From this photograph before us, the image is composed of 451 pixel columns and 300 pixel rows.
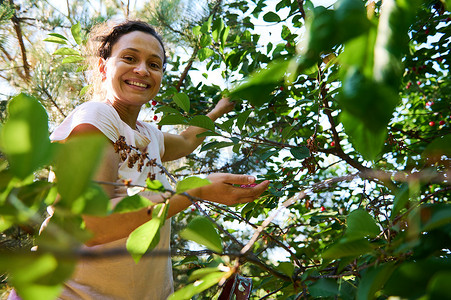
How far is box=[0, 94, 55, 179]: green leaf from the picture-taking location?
31 cm

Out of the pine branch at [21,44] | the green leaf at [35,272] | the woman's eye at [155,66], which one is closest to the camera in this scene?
the green leaf at [35,272]

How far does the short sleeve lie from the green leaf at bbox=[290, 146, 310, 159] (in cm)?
56

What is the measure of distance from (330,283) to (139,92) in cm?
109

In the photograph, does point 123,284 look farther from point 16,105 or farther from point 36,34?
point 36,34

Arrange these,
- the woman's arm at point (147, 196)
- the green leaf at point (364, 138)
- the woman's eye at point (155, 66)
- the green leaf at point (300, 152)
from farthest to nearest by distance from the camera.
→ the woman's eye at point (155, 66), the green leaf at point (300, 152), the woman's arm at point (147, 196), the green leaf at point (364, 138)

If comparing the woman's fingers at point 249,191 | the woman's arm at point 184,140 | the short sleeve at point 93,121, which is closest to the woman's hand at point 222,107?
the woman's arm at point 184,140

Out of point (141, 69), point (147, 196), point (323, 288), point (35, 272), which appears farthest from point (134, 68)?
point (35, 272)

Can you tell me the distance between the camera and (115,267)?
1255 millimetres

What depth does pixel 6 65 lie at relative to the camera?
3.48 metres

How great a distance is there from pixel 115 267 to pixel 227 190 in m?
0.50

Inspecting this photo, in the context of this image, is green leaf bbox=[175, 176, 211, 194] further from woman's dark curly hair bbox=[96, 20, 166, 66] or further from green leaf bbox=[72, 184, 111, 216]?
woman's dark curly hair bbox=[96, 20, 166, 66]

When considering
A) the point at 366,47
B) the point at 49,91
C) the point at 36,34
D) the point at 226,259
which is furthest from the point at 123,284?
the point at 36,34

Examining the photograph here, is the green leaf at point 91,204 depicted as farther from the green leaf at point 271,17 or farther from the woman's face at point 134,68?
the green leaf at point 271,17

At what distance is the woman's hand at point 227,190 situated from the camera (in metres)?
1.00
